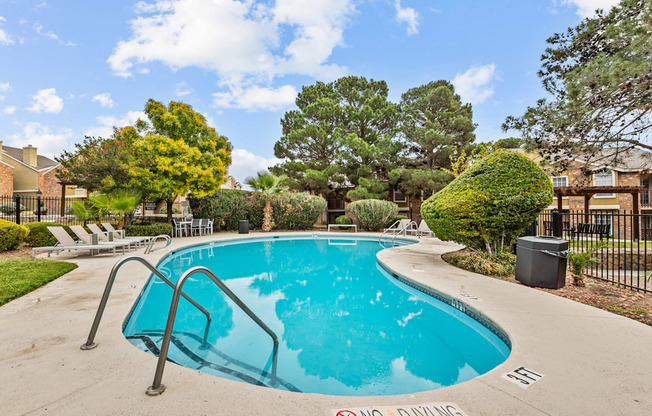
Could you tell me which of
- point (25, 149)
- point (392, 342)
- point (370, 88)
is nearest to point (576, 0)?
point (392, 342)

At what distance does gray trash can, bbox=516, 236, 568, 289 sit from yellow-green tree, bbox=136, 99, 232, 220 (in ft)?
45.4

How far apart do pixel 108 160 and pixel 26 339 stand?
12190 mm

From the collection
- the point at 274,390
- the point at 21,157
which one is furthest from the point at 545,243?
the point at 21,157

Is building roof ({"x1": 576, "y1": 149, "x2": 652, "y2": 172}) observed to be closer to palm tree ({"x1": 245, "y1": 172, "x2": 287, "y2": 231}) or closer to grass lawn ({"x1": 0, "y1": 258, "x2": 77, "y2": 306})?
grass lawn ({"x1": 0, "y1": 258, "x2": 77, "y2": 306})

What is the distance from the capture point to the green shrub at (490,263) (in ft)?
21.6

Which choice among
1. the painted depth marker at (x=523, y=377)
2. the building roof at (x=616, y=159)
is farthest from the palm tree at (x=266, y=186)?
the painted depth marker at (x=523, y=377)

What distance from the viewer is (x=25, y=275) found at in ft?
18.7

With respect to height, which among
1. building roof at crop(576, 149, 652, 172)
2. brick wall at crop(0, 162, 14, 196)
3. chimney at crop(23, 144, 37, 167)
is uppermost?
chimney at crop(23, 144, 37, 167)

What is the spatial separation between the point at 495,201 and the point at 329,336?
16.7 feet

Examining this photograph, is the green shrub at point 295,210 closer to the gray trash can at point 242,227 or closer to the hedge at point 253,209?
the hedge at point 253,209

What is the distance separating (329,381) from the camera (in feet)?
9.57

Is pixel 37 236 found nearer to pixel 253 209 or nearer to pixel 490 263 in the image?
pixel 253 209

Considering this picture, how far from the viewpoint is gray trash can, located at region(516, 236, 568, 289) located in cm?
533

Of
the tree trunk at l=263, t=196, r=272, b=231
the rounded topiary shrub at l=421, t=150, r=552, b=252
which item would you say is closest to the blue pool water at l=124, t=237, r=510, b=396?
the rounded topiary shrub at l=421, t=150, r=552, b=252
